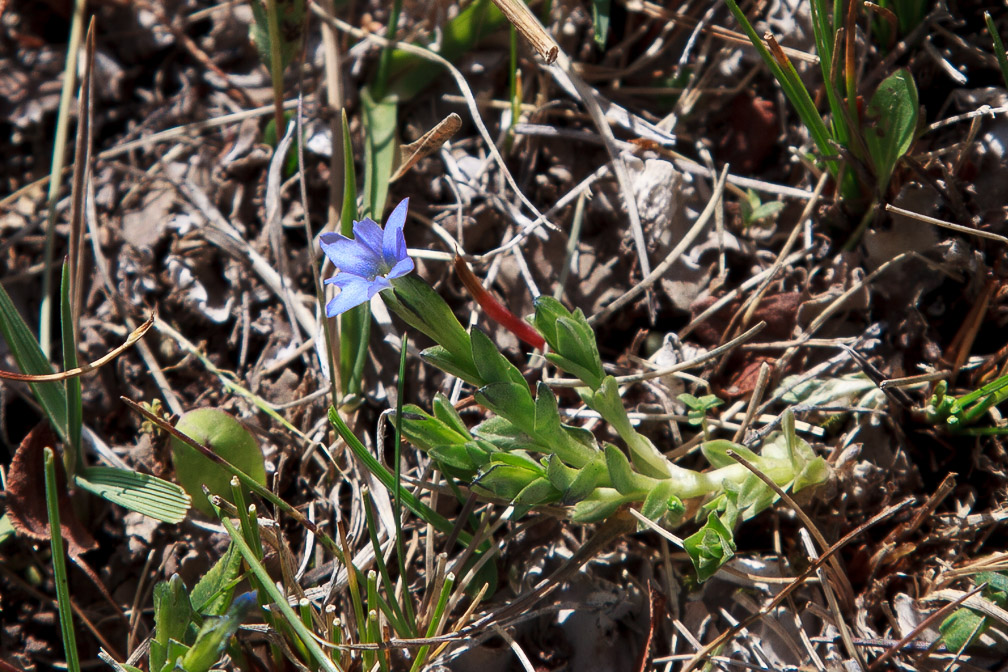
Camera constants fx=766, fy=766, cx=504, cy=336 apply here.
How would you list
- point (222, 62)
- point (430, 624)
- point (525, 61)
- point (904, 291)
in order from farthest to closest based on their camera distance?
point (222, 62), point (525, 61), point (904, 291), point (430, 624)

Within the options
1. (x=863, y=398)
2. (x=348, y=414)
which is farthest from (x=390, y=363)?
(x=863, y=398)

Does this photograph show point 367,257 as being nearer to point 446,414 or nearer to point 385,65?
point 446,414

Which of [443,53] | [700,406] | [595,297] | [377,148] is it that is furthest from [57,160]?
[700,406]

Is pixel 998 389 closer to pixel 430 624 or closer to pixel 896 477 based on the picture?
pixel 896 477

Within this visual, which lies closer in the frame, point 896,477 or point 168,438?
point 896,477

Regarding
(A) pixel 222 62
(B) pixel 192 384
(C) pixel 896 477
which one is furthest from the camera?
(A) pixel 222 62

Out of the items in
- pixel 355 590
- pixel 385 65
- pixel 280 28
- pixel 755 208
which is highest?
pixel 280 28

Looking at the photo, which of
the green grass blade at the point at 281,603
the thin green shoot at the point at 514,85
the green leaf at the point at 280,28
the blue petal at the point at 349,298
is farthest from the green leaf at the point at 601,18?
the green grass blade at the point at 281,603
